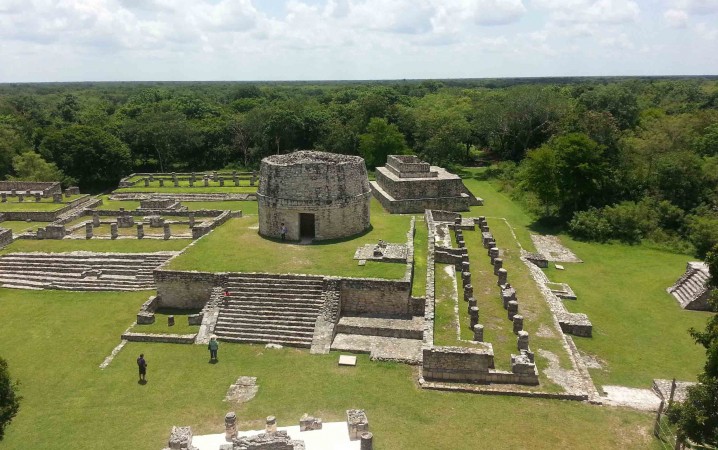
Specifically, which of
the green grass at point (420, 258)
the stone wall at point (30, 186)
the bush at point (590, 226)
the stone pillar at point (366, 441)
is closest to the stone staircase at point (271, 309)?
the green grass at point (420, 258)

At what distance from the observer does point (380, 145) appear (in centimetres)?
4247

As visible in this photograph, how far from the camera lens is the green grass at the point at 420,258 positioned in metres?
16.8

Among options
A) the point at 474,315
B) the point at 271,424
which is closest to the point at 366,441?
the point at 271,424

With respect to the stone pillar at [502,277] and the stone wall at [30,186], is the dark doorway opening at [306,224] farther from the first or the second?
the stone wall at [30,186]

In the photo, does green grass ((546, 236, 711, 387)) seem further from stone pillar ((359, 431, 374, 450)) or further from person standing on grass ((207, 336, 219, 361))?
person standing on grass ((207, 336, 219, 361))

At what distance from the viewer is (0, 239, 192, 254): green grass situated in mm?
22203

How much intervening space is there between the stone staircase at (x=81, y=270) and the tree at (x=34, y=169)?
59.5 ft

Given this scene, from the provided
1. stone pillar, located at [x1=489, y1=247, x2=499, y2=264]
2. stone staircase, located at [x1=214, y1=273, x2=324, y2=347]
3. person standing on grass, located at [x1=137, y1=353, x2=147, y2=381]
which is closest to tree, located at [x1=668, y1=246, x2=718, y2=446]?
stone staircase, located at [x1=214, y1=273, x2=324, y2=347]

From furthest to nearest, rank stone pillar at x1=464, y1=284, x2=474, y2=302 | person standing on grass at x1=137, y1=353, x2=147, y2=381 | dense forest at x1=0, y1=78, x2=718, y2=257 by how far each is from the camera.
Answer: dense forest at x1=0, y1=78, x2=718, y2=257 < stone pillar at x1=464, y1=284, x2=474, y2=302 < person standing on grass at x1=137, y1=353, x2=147, y2=381

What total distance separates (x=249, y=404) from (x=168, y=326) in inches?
213

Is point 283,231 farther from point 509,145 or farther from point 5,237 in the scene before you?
point 509,145

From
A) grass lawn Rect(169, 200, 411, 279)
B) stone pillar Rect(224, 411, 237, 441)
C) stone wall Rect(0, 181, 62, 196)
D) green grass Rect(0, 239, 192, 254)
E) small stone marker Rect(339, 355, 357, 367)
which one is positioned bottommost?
small stone marker Rect(339, 355, 357, 367)

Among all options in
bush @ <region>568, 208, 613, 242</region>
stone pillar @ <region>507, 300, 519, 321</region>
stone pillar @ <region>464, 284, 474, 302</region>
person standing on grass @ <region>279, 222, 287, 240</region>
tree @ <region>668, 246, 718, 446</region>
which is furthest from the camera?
bush @ <region>568, 208, 613, 242</region>

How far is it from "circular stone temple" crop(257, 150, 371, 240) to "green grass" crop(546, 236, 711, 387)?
904cm
